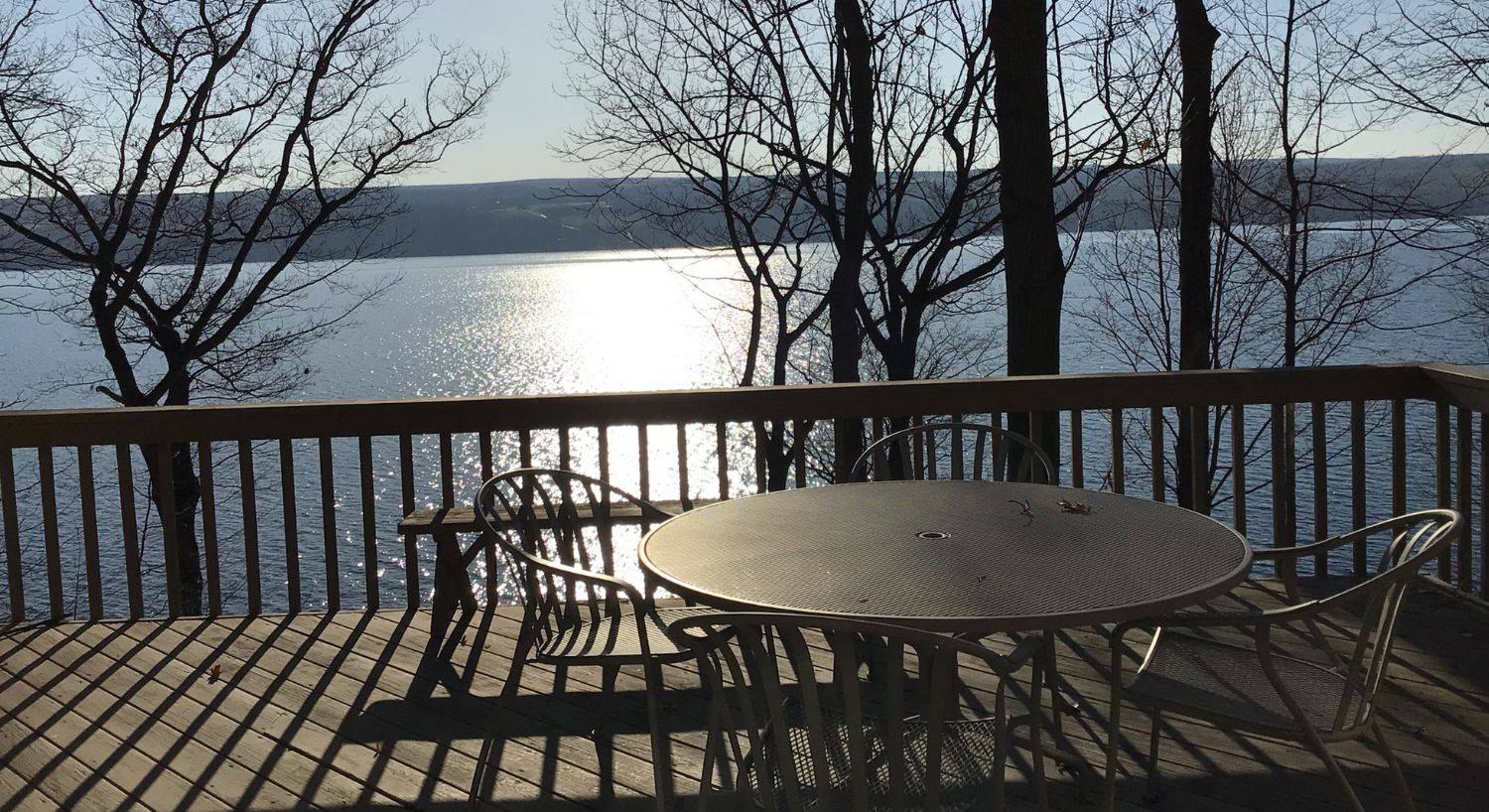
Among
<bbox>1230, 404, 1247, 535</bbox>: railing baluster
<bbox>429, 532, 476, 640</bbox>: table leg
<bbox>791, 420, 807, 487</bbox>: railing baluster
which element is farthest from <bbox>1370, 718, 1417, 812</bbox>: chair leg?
<bbox>429, 532, 476, 640</bbox>: table leg

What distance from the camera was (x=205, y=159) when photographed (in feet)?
39.0

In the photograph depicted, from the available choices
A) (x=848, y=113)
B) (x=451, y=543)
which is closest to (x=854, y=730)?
(x=451, y=543)

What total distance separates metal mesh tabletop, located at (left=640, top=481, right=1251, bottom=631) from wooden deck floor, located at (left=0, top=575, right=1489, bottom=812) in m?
0.65

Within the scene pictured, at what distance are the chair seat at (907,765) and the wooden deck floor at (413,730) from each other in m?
Answer: 0.58

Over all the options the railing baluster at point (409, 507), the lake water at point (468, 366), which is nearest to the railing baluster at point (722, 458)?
the railing baluster at point (409, 507)

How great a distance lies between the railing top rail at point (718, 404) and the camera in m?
3.87

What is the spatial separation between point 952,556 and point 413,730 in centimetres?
168

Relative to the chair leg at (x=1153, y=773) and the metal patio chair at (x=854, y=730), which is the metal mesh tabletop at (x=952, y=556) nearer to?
the metal patio chair at (x=854, y=730)

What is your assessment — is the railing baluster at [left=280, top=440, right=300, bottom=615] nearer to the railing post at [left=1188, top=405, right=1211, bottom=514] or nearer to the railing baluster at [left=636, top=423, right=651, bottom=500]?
the railing baluster at [left=636, top=423, right=651, bottom=500]

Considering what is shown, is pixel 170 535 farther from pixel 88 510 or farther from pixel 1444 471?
pixel 1444 471

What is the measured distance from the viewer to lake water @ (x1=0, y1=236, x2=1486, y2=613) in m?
18.6

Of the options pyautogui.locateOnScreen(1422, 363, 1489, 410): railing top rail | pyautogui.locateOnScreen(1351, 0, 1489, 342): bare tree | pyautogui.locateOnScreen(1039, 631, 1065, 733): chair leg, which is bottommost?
pyautogui.locateOnScreen(1039, 631, 1065, 733): chair leg

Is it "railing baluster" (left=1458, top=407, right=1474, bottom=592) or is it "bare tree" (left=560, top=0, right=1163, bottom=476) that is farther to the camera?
"bare tree" (left=560, top=0, right=1163, bottom=476)

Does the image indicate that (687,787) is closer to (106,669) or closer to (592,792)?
(592,792)
